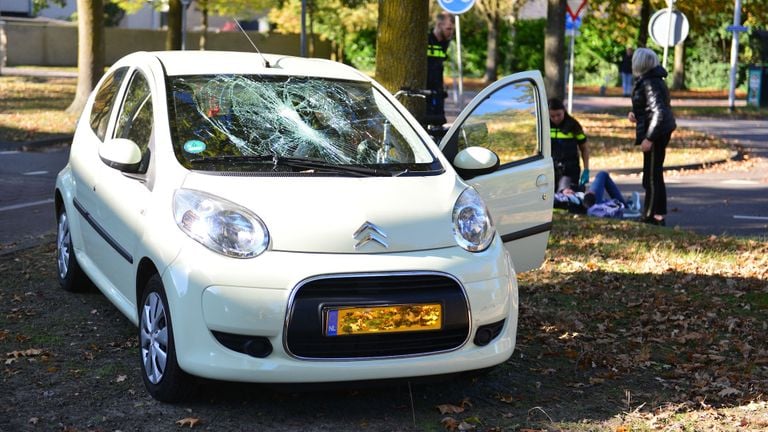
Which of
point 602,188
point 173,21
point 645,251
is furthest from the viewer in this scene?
point 173,21

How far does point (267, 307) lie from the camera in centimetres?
475

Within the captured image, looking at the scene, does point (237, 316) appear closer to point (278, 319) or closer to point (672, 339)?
point (278, 319)

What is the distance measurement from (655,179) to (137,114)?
22.7 ft

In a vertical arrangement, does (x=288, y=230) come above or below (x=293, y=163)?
below

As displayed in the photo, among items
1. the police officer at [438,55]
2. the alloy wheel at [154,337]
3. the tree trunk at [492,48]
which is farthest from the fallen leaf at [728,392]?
the tree trunk at [492,48]

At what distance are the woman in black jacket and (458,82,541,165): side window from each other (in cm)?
453

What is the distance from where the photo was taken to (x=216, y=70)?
6195 millimetres

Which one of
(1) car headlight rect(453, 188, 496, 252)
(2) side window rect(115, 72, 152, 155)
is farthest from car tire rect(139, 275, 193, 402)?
(1) car headlight rect(453, 188, 496, 252)

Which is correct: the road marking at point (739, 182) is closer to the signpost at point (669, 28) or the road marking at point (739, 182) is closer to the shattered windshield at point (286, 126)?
the signpost at point (669, 28)

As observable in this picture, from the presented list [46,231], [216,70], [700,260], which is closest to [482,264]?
[216,70]

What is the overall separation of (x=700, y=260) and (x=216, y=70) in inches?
187

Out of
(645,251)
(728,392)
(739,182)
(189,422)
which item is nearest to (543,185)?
(728,392)

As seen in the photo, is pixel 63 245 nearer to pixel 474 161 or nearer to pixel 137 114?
pixel 137 114

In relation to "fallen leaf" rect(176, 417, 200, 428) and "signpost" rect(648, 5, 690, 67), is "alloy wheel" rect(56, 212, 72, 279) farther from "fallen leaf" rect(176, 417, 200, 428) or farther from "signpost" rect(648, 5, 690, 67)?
"signpost" rect(648, 5, 690, 67)
